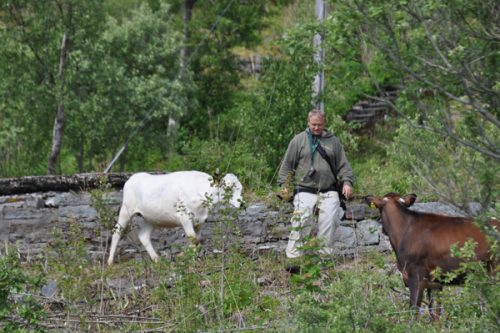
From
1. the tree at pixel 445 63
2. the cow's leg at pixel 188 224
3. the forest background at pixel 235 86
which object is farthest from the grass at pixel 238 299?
the tree at pixel 445 63

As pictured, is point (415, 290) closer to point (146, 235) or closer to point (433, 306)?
point (433, 306)

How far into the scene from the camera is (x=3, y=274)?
9.58 m

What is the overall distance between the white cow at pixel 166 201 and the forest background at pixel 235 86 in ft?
2.48

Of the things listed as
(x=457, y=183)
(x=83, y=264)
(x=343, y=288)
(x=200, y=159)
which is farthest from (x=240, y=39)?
(x=457, y=183)

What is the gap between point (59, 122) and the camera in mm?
21406

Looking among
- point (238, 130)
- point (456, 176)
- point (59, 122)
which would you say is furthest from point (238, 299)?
point (59, 122)

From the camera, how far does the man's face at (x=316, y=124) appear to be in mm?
12344

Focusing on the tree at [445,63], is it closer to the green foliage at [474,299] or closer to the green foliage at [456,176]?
the green foliage at [456,176]

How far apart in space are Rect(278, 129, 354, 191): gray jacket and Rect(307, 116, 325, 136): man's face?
10cm

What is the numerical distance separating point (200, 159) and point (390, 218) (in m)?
5.34

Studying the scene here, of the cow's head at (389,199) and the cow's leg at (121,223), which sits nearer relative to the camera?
the cow's head at (389,199)

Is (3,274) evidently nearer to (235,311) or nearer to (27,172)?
(235,311)

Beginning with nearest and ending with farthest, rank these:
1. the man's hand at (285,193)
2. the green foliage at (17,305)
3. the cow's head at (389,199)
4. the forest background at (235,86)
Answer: the forest background at (235,86)
the green foliage at (17,305)
the cow's head at (389,199)
the man's hand at (285,193)

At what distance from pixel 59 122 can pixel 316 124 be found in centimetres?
1000
